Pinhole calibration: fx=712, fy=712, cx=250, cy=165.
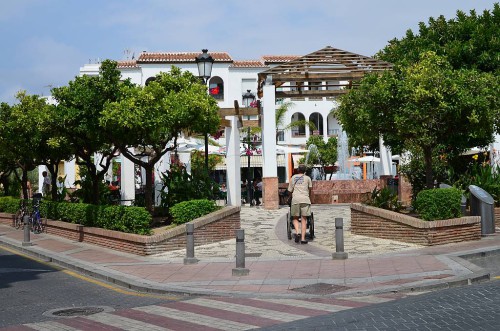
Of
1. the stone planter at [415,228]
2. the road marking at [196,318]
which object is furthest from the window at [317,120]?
the road marking at [196,318]

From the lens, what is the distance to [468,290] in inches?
415

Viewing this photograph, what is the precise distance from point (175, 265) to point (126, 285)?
87.9 inches

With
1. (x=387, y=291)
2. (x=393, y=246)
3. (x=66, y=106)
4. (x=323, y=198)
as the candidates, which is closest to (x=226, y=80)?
(x=323, y=198)

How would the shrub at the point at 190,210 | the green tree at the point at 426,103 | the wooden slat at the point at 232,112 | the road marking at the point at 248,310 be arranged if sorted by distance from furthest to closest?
1. the wooden slat at the point at 232,112
2. the shrub at the point at 190,210
3. the green tree at the point at 426,103
4. the road marking at the point at 248,310

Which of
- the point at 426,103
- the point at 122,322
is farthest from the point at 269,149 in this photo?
the point at 122,322

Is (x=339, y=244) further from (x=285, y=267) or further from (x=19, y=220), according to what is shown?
(x=19, y=220)

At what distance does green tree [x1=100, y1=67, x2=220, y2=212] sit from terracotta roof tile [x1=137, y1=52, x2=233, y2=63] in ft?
119

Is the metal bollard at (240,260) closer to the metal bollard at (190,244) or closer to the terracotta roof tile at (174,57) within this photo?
the metal bollard at (190,244)

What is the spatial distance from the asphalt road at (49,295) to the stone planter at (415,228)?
22.9ft

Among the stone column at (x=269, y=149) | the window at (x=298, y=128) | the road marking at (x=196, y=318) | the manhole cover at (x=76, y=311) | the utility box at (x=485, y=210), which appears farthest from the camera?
the window at (x=298, y=128)

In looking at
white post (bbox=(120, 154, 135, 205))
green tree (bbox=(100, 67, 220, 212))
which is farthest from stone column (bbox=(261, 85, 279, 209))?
green tree (bbox=(100, 67, 220, 212))

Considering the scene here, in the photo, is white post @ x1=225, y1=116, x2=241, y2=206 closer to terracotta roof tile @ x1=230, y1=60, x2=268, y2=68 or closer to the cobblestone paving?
the cobblestone paving

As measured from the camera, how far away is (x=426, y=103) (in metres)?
17.2

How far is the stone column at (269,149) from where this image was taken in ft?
85.3
